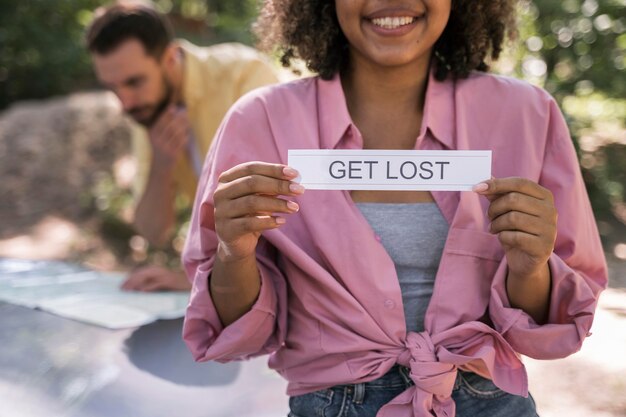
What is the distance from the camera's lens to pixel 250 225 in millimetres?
1265

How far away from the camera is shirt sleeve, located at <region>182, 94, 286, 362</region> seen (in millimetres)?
1431

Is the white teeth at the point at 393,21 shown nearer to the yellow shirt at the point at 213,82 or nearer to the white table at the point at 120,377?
the white table at the point at 120,377

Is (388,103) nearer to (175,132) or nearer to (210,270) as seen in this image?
(210,270)

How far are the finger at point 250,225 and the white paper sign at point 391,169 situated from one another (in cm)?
8

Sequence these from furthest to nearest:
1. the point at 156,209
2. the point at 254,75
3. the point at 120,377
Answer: the point at 156,209
the point at 254,75
the point at 120,377

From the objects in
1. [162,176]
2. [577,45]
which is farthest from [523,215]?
[577,45]

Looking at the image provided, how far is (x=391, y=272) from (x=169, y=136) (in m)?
1.98

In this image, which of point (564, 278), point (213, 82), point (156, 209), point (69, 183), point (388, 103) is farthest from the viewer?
point (69, 183)

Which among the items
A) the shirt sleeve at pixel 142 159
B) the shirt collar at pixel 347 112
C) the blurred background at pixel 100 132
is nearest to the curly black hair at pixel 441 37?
the shirt collar at pixel 347 112

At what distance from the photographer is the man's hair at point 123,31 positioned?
330 centimetres

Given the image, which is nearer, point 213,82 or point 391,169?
point 391,169

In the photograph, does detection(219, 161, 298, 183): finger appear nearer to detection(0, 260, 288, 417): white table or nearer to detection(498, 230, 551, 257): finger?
detection(498, 230, 551, 257): finger

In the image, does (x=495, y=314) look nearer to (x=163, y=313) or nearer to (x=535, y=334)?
(x=535, y=334)

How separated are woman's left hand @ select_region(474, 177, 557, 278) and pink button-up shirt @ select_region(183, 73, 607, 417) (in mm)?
146
